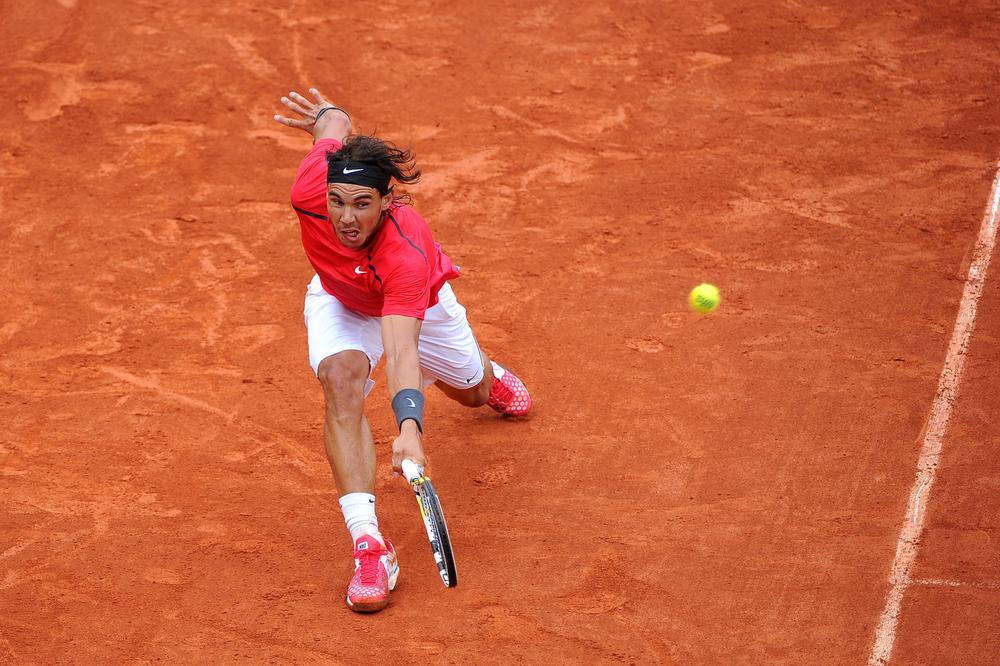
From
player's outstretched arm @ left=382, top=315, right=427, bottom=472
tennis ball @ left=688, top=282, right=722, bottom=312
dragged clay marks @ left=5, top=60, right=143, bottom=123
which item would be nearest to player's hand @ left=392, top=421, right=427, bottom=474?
player's outstretched arm @ left=382, top=315, right=427, bottom=472

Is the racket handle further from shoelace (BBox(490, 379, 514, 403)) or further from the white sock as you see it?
shoelace (BBox(490, 379, 514, 403))

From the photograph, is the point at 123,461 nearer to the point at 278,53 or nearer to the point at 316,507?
the point at 316,507

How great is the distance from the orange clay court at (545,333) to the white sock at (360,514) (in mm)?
339

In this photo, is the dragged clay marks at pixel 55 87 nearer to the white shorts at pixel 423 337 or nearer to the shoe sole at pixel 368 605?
the white shorts at pixel 423 337

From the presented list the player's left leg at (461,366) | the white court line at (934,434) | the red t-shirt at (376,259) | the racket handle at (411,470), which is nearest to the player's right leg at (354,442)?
the red t-shirt at (376,259)

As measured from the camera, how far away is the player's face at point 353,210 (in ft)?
17.9

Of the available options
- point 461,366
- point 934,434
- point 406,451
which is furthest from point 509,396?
point 934,434

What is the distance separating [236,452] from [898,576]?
11.7 ft

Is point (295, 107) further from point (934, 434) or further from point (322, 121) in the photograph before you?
point (934, 434)

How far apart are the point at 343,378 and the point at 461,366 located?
88cm

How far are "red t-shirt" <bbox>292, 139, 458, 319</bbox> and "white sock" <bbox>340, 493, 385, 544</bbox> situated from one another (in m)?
0.89

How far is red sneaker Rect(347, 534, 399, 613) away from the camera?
5.45 meters

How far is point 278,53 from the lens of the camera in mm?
10758

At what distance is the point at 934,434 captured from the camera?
6586 millimetres
